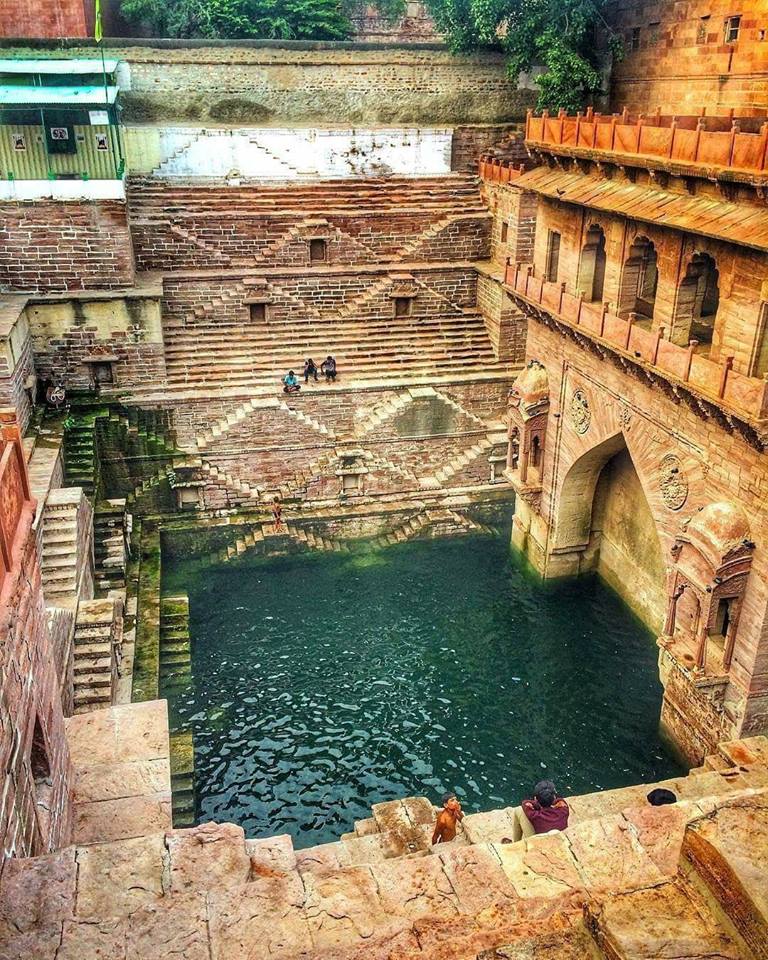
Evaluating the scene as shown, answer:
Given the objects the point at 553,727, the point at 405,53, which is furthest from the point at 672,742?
the point at 405,53

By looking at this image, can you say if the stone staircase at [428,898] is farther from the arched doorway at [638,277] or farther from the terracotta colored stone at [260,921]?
the arched doorway at [638,277]

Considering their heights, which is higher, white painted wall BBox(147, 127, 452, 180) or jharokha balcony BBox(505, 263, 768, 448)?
white painted wall BBox(147, 127, 452, 180)

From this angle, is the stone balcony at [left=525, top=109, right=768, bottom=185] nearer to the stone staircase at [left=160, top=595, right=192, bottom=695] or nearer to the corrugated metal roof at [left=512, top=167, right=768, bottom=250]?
the corrugated metal roof at [left=512, top=167, right=768, bottom=250]

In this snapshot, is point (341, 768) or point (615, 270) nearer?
point (341, 768)

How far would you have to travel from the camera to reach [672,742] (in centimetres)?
1329

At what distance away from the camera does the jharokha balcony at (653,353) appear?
10492mm

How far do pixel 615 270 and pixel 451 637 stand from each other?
7.53 meters

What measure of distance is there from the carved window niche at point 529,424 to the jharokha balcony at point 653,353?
1333 mm

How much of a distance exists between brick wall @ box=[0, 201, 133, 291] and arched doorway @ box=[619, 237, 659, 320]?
12.2 metres

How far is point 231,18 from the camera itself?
27.5m

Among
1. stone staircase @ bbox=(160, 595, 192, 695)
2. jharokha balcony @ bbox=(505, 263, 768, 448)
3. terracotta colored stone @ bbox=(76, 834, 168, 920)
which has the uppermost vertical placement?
jharokha balcony @ bbox=(505, 263, 768, 448)

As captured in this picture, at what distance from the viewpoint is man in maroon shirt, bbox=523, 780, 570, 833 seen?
7.99m

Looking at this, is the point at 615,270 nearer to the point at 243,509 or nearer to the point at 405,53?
the point at 243,509

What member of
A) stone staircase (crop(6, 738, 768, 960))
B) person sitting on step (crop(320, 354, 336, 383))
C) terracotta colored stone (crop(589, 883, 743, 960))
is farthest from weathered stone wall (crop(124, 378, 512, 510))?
terracotta colored stone (crop(589, 883, 743, 960))
